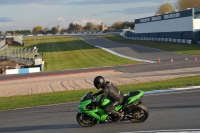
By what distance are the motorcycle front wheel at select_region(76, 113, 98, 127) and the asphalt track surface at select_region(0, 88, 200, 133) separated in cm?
16

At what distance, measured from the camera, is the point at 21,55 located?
4775cm

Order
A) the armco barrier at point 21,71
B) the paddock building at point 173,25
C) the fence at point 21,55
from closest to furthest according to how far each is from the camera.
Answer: the armco barrier at point 21,71
the fence at point 21,55
the paddock building at point 173,25

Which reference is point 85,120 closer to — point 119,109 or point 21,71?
point 119,109

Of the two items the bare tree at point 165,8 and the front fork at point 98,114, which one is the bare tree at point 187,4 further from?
the front fork at point 98,114

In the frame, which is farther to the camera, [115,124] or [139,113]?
[115,124]

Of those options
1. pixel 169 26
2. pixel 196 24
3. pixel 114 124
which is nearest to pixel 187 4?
pixel 169 26

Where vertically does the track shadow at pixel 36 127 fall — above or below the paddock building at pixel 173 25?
below

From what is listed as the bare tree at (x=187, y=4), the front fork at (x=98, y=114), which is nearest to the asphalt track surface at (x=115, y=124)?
the front fork at (x=98, y=114)

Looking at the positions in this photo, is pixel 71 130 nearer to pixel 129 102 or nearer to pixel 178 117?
pixel 129 102

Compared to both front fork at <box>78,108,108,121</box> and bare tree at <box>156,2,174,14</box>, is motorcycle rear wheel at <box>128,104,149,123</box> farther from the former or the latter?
bare tree at <box>156,2,174,14</box>

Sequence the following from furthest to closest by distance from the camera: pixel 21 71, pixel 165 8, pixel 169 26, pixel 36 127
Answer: pixel 165 8 < pixel 169 26 < pixel 21 71 < pixel 36 127

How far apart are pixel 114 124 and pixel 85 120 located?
0.88m

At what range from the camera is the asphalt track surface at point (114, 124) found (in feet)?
31.7

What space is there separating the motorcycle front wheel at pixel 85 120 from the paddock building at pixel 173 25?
53.2m
